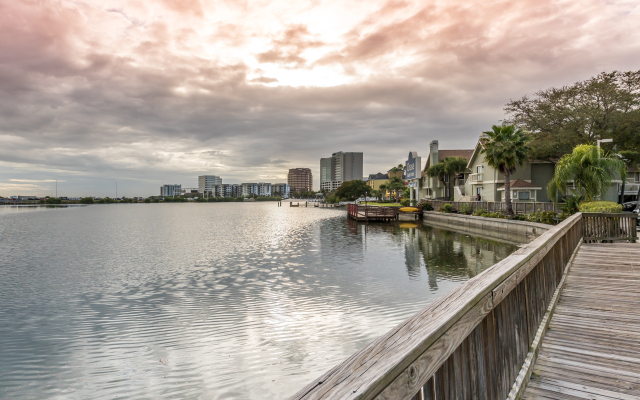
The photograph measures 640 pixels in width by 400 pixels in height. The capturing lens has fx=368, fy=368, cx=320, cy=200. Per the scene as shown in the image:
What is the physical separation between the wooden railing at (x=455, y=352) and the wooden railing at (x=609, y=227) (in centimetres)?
1143

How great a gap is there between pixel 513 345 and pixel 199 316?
8.55 m

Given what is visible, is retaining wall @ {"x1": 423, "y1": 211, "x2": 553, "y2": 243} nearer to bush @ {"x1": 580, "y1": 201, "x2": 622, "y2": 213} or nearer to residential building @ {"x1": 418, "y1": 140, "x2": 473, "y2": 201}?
bush @ {"x1": 580, "y1": 201, "x2": 622, "y2": 213}

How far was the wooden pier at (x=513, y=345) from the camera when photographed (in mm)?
1461

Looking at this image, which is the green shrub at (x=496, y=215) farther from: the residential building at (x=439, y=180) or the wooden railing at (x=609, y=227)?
the residential building at (x=439, y=180)

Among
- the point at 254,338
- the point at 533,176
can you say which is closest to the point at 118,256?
the point at 254,338

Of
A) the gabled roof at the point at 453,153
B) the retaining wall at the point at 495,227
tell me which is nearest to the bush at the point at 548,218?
the retaining wall at the point at 495,227

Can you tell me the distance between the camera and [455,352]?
2.07 meters

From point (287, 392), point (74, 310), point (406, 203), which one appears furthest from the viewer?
point (406, 203)

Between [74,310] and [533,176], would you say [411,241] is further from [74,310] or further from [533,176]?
[533,176]

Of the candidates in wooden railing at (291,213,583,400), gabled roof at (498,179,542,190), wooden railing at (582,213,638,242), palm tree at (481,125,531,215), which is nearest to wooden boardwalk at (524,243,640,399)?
wooden railing at (291,213,583,400)

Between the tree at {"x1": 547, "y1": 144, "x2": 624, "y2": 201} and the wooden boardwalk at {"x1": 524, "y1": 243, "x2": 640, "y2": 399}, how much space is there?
15934 millimetres

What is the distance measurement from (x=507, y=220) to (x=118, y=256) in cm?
2848

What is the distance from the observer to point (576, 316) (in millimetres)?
5398

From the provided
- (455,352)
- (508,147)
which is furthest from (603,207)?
(455,352)
